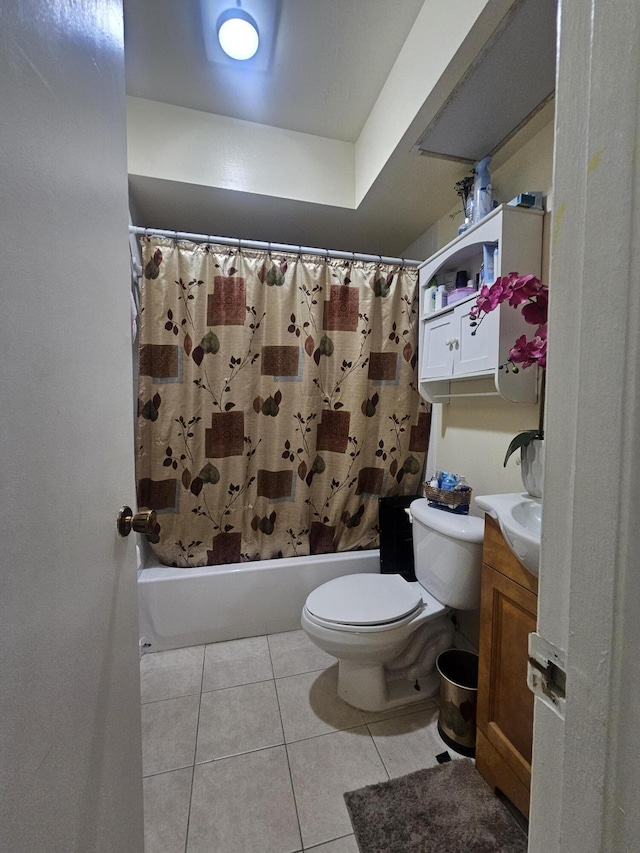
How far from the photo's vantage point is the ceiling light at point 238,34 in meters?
1.16

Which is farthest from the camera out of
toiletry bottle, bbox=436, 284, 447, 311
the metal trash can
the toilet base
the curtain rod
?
the curtain rod

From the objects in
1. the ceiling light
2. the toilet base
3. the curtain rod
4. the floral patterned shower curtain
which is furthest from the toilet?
the ceiling light

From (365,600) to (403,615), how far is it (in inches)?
6.0

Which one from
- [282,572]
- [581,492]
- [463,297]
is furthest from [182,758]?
[463,297]

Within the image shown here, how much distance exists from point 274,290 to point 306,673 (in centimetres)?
183

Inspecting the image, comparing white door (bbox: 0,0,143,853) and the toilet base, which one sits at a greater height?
white door (bbox: 0,0,143,853)

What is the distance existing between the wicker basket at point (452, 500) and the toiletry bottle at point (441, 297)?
0.82m

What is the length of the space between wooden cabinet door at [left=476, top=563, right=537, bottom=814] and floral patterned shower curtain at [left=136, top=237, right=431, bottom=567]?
979 mm

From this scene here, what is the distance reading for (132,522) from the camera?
62 centimetres

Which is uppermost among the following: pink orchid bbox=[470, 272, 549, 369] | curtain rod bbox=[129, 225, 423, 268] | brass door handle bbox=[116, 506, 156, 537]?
curtain rod bbox=[129, 225, 423, 268]

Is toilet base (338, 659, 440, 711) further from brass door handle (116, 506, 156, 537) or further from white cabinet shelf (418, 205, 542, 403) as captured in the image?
white cabinet shelf (418, 205, 542, 403)

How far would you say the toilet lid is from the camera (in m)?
1.20

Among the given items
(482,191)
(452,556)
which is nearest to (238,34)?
(482,191)

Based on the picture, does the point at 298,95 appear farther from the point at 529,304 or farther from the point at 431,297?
the point at 529,304
